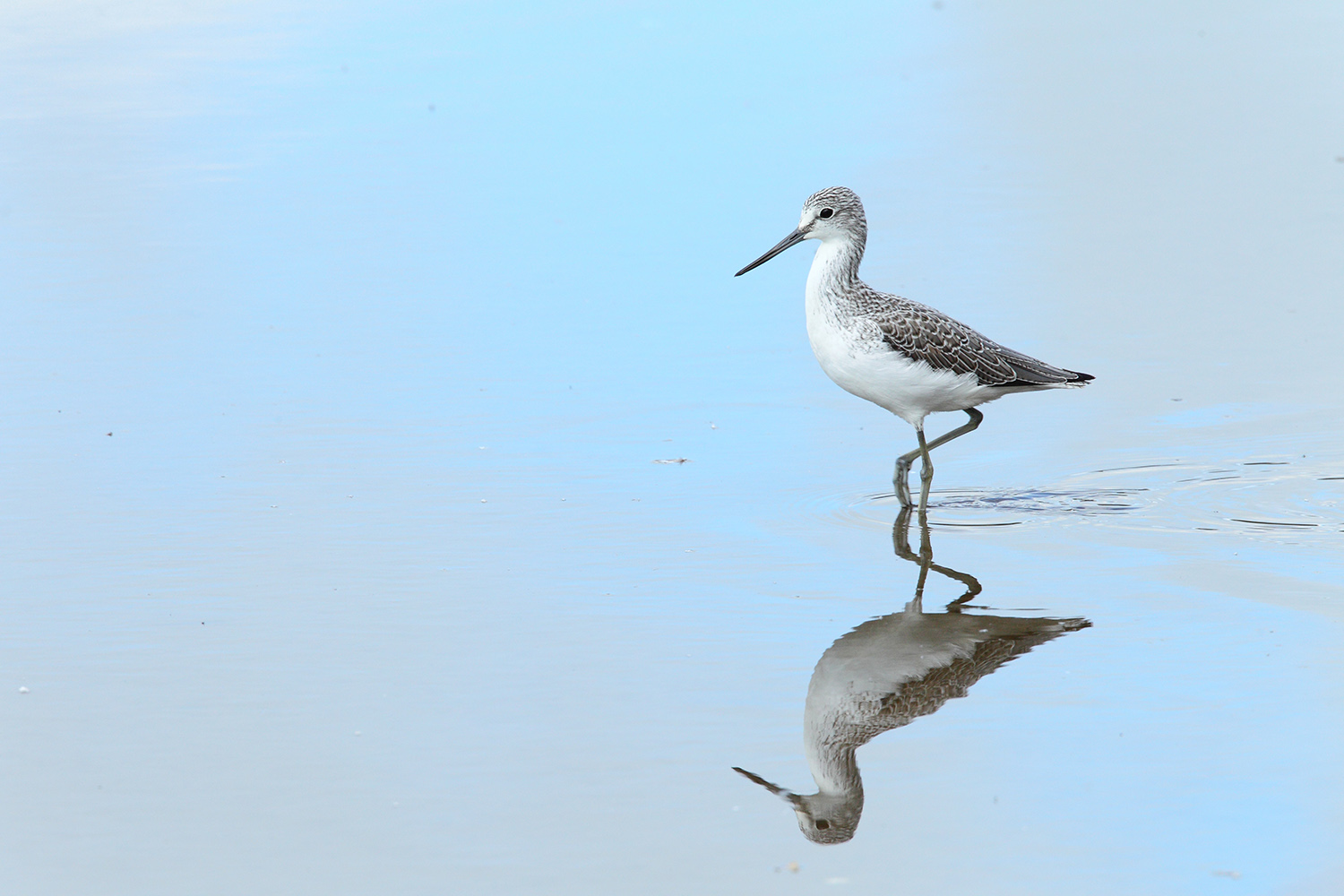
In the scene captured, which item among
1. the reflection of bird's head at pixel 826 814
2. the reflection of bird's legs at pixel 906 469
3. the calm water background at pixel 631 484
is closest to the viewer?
the reflection of bird's head at pixel 826 814

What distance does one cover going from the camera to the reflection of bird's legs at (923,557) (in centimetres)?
711

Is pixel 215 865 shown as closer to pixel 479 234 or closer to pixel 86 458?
pixel 86 458

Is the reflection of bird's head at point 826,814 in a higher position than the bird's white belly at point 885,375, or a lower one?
lower

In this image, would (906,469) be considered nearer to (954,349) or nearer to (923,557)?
(954,349)

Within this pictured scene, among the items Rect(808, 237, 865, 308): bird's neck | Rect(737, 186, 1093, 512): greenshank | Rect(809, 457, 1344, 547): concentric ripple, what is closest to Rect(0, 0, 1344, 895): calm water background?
Rect(809, 457, 1344, 547): concentric ripple

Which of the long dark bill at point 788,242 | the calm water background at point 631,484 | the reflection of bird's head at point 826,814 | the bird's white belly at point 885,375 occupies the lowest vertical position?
the calm water background at point 631,484

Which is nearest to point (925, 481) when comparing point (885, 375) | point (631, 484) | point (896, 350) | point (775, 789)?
point (885, 375)

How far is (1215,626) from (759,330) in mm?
4957

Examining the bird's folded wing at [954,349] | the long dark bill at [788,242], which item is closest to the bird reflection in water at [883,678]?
the bird's folded wing at [954,349]

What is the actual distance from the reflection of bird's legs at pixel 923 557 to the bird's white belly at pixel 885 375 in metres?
0.57

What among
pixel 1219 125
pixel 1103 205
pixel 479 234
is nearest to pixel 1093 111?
pixel 1219 125

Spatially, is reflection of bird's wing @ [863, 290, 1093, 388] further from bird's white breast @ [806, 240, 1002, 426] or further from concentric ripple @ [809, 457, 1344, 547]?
concentric ripple @ [809, 457, 1344, 547]

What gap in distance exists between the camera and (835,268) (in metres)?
8.78

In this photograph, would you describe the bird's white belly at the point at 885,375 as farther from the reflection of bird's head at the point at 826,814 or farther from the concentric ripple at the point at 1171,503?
the reflection of bird's head at the point at 826,814
